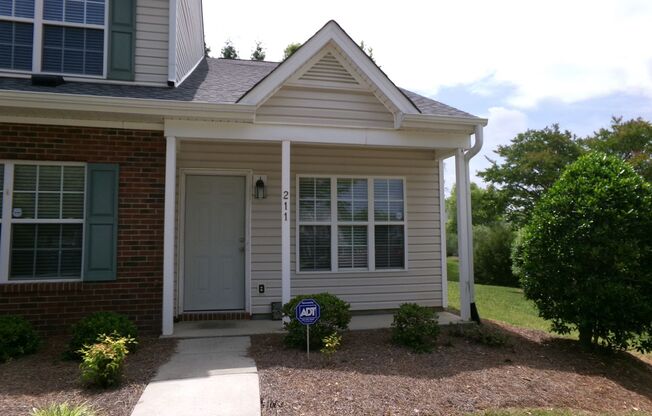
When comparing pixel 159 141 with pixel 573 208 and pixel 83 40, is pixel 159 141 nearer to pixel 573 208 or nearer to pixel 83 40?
pixel 83 40

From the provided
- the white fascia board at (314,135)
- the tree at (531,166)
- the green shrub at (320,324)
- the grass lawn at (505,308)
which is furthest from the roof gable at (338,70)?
the tree at (531,166)

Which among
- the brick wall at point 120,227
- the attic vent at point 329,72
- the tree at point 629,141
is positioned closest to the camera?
the brick wall at point 120,227

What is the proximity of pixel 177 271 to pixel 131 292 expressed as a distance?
39.6 inches

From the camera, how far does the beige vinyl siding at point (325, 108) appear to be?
6.25 m

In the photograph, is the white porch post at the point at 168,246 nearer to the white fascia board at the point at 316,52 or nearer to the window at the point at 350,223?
the white fascia board at the point at 316,52

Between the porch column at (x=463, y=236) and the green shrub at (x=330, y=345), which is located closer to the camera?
the green shrub at (x=330, y=345)

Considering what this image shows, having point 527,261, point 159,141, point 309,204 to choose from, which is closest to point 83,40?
point 159,141

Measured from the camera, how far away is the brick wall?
18.6 feet

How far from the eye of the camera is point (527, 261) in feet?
20.1

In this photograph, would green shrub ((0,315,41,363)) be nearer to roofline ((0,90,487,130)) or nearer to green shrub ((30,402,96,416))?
green shrub ((30,402,96,416))

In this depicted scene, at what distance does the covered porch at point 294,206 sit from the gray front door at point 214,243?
0.06 metres

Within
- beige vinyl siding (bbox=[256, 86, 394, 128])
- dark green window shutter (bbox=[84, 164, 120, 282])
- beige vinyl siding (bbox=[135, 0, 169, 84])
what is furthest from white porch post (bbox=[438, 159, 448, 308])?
dark green window shutter (bbox=[84, 164, 120, 282])

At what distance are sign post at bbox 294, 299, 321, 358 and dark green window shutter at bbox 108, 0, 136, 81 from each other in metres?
4.26

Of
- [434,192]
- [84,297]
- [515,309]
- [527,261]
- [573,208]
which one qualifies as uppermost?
[434,192]
